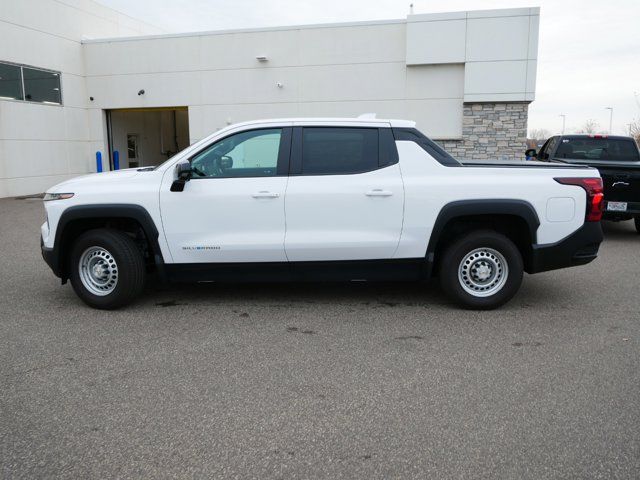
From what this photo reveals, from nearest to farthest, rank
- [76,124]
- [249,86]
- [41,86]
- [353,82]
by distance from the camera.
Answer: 1. [353,82]
2. [41,86]
3. [249,86]
4. [76,124]

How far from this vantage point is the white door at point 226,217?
18.8 feet

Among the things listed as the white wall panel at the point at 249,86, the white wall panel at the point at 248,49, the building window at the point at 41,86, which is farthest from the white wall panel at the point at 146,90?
the building window at the point at 41,86

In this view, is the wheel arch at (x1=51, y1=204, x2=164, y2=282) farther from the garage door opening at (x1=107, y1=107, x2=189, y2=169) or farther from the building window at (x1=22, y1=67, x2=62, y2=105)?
the garage door opening at (x1=107, y1=107, x2=189, y2=169)

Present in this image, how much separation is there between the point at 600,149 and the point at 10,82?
53.2ft

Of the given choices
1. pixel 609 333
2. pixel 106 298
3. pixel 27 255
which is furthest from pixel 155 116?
pixel 609 333

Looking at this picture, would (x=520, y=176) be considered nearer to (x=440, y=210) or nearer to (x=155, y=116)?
(x=440, y=210)

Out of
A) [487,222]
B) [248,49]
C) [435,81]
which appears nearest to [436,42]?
[435,81]

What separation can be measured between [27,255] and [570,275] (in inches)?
312

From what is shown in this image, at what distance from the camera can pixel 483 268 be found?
591cm

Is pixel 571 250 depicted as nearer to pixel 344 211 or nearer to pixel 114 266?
pixel 344 211

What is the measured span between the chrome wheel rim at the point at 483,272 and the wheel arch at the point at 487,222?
0.91 feet

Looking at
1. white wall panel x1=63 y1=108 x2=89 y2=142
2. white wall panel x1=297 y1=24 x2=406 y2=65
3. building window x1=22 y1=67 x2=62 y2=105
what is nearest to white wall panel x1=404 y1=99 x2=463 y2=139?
white wall panel x1=297 y1=24 x2=406 y2=65

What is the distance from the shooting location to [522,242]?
6.04 metres

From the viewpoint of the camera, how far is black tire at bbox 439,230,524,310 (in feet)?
19.1
